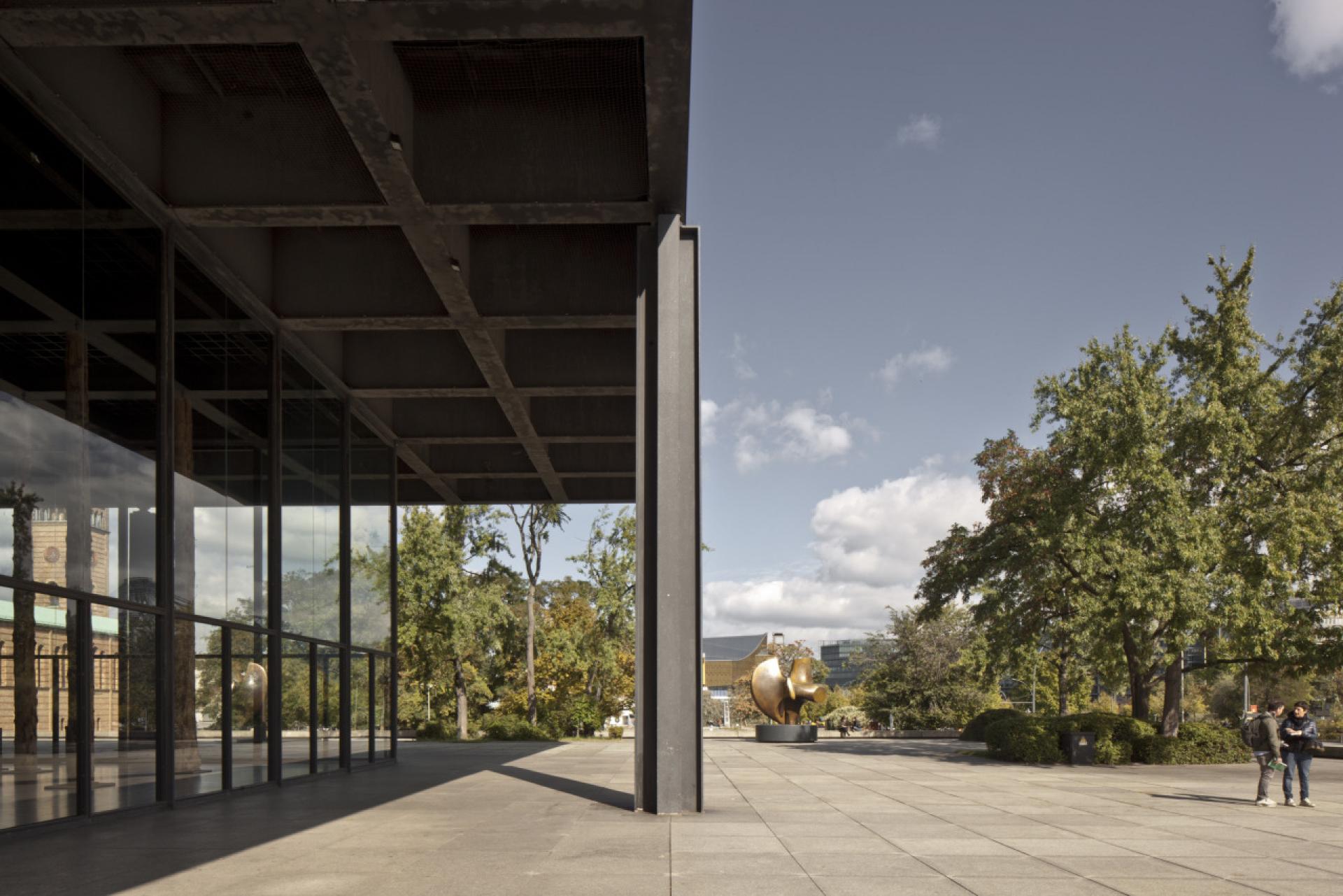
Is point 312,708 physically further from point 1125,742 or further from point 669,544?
point 1125,742

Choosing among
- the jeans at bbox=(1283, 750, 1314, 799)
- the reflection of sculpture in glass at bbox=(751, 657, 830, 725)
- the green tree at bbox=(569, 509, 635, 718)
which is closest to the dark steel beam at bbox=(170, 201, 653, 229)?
the jeans at bbox=(1283, 750, 1314, 799)

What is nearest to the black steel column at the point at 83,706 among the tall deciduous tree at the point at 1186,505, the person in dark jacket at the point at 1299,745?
the person in dark jacket at the point at 1299,745

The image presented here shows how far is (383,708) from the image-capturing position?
29688mm

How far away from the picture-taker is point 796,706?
45.9 metres

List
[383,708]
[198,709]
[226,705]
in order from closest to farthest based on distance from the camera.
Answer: [198,709], [226,705], [383,708]

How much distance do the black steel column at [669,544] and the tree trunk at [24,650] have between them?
6.84m

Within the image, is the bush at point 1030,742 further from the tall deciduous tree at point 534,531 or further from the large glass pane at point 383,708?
the tall deciduous tree at point 534,531

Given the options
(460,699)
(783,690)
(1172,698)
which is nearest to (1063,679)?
(783,690)

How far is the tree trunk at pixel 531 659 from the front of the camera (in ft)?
170

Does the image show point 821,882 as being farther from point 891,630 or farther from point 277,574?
point 891,630

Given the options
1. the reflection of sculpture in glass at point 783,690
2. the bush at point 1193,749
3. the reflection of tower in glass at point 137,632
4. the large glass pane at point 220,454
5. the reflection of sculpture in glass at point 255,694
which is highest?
the large glass pane at point 220,454

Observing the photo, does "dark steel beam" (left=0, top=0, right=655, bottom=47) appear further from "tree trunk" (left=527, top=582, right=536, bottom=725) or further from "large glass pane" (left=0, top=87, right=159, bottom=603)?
"tree trunk" (left=527, top=582, right=536, bottom=725)

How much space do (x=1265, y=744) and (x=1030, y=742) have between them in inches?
489

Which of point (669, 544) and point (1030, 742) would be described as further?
point (1030, 742)
